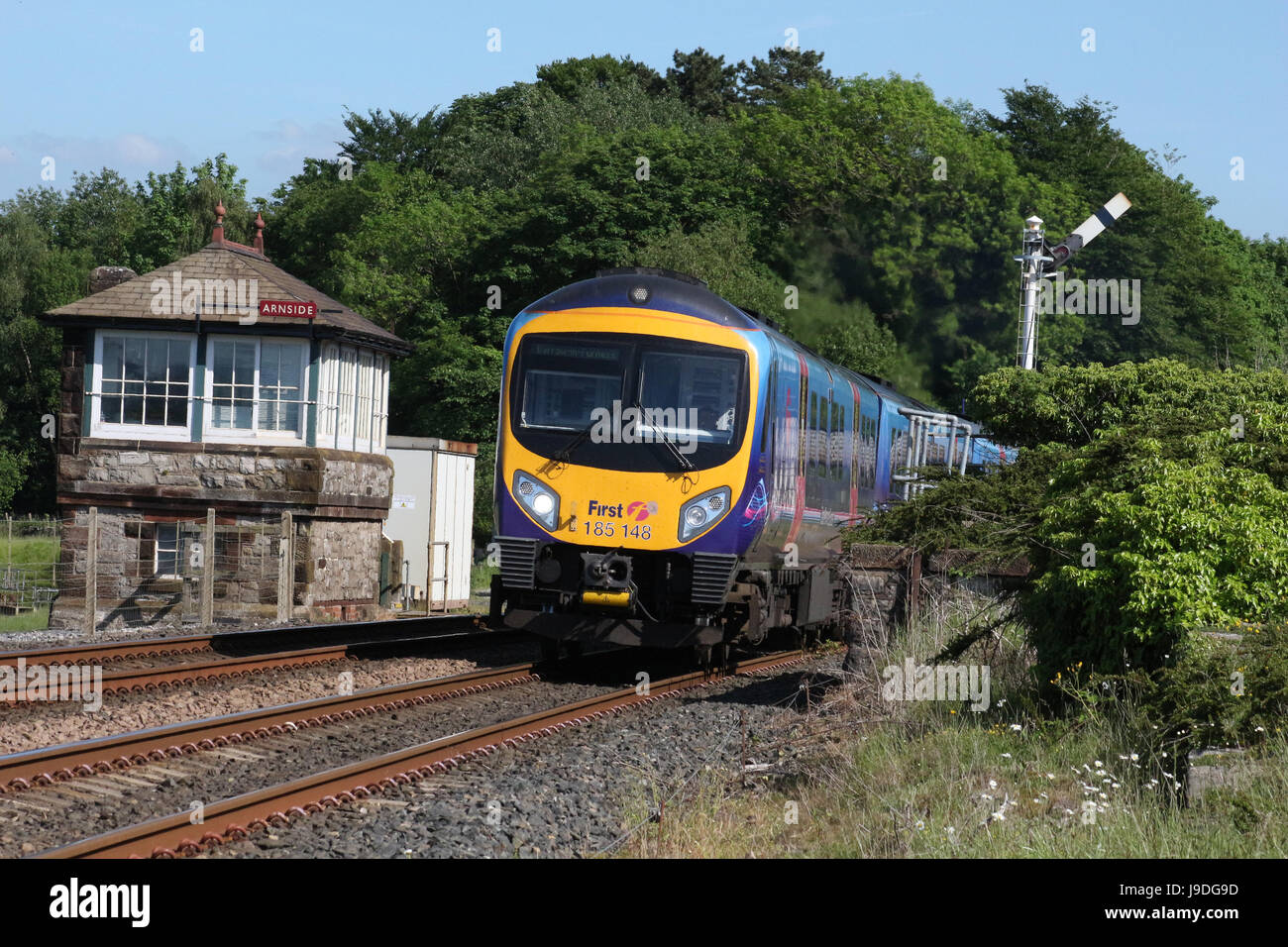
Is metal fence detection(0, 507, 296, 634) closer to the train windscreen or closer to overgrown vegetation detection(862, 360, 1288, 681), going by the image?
the train windscreen

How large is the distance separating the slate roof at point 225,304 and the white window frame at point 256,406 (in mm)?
303

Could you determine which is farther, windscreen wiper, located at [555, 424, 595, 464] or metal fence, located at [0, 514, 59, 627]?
metal fence, located at [0, 514, 59, 627]

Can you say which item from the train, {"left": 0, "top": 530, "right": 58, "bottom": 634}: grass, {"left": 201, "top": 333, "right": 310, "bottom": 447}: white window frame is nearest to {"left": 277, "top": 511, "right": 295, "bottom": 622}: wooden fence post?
{"left": 201, "top": 333, "right": 310, "bottom": 447}: white window frame

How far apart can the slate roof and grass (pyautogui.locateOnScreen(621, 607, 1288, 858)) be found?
1512 centimetres

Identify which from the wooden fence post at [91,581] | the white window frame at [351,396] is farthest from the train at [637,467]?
the white window frame at [351,396]

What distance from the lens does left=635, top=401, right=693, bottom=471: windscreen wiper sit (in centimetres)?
1259

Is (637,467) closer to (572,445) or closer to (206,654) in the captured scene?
(572,445)

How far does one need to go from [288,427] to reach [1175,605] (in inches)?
682

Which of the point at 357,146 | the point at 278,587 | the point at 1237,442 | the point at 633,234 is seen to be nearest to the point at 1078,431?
the point at 1237,442

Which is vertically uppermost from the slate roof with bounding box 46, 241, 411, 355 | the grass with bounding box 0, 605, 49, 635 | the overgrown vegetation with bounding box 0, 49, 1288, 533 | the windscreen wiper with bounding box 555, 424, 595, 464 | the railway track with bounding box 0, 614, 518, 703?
the overgrown vegetation with bounding box 0, 49, 1288, 533

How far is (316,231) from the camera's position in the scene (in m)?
60.8

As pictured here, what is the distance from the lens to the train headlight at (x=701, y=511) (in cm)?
1254

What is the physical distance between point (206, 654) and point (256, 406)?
9.02 meters

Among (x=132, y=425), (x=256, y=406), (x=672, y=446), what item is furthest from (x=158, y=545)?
(x=672, y=446)
